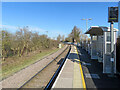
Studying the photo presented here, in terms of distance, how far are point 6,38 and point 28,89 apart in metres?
9.78

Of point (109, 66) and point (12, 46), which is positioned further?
point (12, 46)

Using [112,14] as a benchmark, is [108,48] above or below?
below

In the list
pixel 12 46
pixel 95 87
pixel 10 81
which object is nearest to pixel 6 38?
pixel 12 46

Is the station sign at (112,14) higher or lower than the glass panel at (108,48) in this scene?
higher

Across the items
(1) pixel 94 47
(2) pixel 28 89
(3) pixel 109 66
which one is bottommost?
(2) pixel 28 89

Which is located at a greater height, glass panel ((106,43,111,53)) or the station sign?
the station sign

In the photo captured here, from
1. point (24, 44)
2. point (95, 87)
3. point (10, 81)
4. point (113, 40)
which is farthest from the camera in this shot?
point (24, 44)

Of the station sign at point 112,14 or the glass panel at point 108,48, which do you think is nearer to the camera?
the station sign at point 112,14

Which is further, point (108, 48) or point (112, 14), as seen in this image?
point (108, 48)

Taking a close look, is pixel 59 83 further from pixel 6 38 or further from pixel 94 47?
pixel 6 38

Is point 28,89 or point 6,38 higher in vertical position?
point 6,38

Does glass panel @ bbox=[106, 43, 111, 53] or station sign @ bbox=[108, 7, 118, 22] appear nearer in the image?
station sign @ bbox=[108, 7, 118, 22]

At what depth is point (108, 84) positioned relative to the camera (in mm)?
5734

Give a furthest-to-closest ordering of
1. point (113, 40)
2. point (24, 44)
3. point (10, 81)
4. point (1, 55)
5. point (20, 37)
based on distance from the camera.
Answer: point (24, 44) < point (20, 37) < point (1, 55) < point (113, 40) < point (10, 81)
